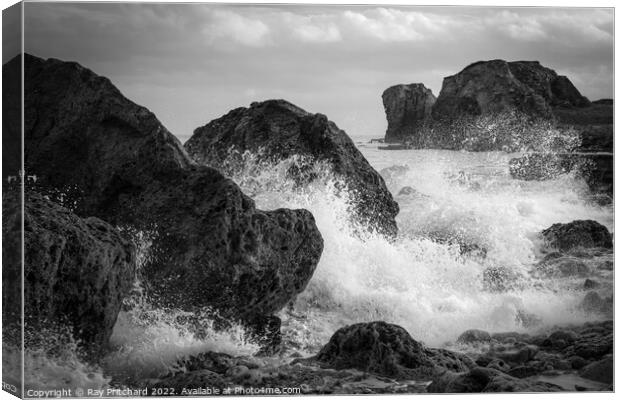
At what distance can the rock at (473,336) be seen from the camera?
7.39 m

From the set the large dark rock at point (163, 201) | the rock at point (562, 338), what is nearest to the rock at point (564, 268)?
the rock at point (562, 338)

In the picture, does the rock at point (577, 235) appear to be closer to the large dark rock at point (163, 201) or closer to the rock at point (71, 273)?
the large dark rock at point (163, 201)

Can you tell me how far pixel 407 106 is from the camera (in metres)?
7.49

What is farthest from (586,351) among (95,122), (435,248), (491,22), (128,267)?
(95,122)

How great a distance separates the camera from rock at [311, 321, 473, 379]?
669 centimetres

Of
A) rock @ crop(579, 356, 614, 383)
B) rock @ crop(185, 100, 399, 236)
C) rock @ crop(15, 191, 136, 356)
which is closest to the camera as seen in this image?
rock @ crop(15, 191, 136, 356)

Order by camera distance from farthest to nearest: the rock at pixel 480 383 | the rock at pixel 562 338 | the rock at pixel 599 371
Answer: the rock at pixel 562 338
the rock at pixel 599 371
the rock at pixel 480 383

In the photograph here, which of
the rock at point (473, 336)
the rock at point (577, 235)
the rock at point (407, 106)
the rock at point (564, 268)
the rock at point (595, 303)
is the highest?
the rock at point (407, 106)

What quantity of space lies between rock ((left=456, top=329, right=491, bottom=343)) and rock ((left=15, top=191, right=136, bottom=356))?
8.24 ft

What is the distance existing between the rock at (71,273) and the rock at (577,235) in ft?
11.6

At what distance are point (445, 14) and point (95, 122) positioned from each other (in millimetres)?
2732

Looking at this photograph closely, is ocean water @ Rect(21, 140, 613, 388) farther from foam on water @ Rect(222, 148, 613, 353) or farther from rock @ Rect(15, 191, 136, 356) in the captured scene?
rock @ Rect(15, 191, 136, 356)

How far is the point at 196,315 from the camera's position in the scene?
23.5 feet

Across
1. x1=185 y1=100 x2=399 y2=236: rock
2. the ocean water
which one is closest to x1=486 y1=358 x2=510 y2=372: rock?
the ocean water
